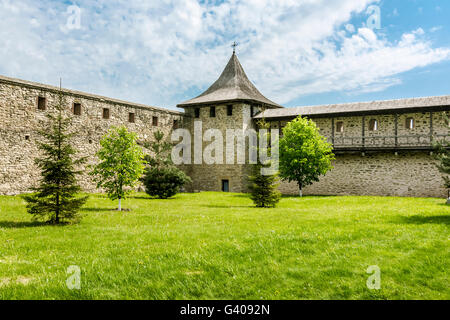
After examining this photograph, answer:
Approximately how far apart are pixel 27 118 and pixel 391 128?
23059 mm

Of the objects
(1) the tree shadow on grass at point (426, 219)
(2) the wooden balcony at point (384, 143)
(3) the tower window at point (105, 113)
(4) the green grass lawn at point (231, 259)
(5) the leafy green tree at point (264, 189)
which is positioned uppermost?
(3) the tower window at point (105, 113)

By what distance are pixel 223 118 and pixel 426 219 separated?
63.3 feet

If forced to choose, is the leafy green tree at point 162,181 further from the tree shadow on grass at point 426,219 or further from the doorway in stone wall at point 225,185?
the tree shadow on grass at point 426,219

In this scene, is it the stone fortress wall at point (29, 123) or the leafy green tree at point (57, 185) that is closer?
the leafy green tree at point (57, 185)

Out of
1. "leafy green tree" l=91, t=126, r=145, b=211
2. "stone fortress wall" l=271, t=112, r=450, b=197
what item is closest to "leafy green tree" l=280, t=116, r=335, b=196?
"stone fortress wall" l=271, t=112, r=450, b=197

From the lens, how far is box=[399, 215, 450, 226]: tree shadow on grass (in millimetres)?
9547

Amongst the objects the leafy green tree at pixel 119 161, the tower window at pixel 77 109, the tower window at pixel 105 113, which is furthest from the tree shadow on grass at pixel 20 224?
the tower window at pixel 105 113

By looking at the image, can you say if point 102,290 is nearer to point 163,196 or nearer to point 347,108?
point 163,196

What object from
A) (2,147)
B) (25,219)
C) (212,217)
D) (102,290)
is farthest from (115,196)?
(102,290)

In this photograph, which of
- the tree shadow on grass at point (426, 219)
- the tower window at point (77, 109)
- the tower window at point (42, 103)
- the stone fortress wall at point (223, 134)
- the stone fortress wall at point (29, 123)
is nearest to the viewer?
the tree shadow on grass at point (426, 219)

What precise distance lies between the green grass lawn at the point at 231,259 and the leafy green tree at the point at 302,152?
12.2m

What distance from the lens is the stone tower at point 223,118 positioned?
2691 cm

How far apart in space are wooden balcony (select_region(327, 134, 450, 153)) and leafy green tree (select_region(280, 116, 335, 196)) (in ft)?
6.49

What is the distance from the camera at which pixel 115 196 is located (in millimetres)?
14430
